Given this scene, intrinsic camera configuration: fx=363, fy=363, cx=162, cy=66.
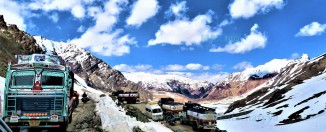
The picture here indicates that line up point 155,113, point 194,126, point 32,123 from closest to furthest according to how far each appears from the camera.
A: 1. point 32,123
2. point 194,126
3. point 155,113

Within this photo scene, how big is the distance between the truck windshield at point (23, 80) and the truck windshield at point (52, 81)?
0.69m

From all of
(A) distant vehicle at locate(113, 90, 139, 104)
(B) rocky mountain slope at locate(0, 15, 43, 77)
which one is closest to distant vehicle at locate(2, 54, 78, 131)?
(A) distant vehicle at locate(113, 90, 139, 104)

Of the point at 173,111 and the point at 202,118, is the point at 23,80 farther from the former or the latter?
the point at 173,111

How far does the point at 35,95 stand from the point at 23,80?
120cm

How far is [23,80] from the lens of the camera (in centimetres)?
2030

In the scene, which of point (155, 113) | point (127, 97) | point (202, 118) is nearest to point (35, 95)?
point (202, 118)

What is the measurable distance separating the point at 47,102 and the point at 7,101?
210 cm

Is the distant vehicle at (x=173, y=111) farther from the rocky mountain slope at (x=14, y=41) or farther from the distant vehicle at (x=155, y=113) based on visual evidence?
the rocky mountain slope at (x=14, y=41)

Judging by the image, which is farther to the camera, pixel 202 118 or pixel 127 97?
pixel 127 97

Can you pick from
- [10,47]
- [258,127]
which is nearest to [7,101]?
[258,127]

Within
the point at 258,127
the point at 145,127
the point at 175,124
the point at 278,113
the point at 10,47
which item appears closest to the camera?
the point at 145,127

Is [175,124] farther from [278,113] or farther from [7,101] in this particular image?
[278,113]

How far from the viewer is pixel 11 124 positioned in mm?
19719

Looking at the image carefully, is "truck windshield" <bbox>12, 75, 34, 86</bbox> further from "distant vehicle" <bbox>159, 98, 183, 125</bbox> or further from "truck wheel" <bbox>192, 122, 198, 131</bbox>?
"distant vehicle" <bbox>159, 98, 183, 125</bbox>
